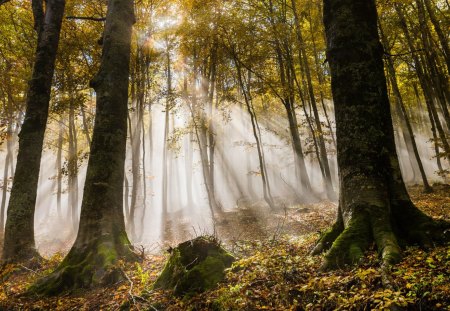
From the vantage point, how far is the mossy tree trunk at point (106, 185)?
5.48 metres

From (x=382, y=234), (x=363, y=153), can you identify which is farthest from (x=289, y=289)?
(x=363, y=153)

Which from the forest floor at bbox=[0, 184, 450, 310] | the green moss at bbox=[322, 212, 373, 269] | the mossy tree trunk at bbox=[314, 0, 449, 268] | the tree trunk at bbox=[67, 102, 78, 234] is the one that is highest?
the tree trunk at bbox=[67, 102, 78, 234]

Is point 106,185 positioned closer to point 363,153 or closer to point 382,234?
point 363,153

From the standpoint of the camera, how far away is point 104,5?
1720 cm

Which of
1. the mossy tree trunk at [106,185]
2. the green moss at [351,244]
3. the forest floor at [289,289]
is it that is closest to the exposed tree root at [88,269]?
the mossy tree trunk at [106,185]

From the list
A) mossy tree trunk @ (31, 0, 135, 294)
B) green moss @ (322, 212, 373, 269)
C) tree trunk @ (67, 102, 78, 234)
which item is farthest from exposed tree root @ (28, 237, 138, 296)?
tree trunk @ (67, 102, 78, 234)

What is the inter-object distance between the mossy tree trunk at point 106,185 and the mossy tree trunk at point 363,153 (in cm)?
383

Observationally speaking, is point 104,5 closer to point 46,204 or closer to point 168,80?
point 168,80

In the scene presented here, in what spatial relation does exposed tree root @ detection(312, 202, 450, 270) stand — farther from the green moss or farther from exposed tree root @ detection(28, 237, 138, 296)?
exposed tree root @ detection(28, 237, 138, 296)

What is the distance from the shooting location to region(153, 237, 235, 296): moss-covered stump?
4.20 m

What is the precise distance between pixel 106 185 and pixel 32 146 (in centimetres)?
358

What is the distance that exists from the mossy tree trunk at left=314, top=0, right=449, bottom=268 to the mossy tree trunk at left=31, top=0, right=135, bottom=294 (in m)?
3.83

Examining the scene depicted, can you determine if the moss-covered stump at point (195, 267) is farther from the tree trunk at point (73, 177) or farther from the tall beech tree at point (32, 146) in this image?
the tree trunk at point (73, 177)

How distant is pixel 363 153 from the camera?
4426 mm
